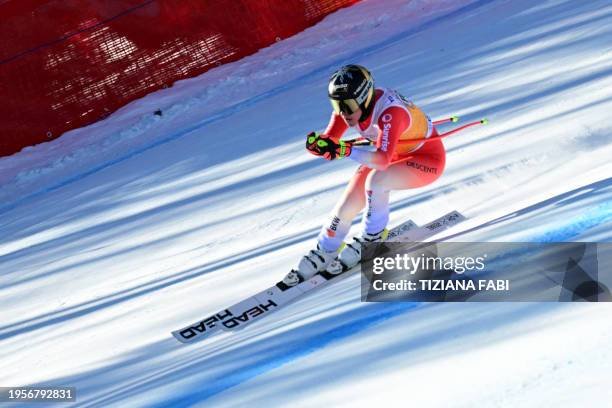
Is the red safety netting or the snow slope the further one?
the red safety netting

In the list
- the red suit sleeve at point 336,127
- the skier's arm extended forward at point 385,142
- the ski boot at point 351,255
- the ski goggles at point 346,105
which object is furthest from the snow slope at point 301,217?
the ski goggles at point 346,105

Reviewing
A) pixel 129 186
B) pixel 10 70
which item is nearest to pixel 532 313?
pixel 129 186

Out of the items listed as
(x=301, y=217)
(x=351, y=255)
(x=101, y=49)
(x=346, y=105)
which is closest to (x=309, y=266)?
→ (x=351, y=255)

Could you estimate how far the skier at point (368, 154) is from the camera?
4809 mm

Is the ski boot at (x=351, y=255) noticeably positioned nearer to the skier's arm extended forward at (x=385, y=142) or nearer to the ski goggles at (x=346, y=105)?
the skier's arm extended forward at (x=385, y=142)

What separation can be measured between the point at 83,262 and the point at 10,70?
293 centimetres

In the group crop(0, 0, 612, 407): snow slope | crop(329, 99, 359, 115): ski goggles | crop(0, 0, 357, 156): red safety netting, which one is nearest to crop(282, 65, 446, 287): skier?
crop(329, 99, 359, 115): ski goggles

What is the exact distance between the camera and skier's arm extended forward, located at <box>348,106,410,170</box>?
4797 mm

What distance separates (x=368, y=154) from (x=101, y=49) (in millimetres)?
4949

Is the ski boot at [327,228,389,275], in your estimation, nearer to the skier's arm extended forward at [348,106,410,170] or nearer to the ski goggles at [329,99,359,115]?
the skier's arm extended forward at [348,106,410,170]

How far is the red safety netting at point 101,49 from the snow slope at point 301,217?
20 cm

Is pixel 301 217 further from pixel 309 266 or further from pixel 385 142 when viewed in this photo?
pixel 385 142

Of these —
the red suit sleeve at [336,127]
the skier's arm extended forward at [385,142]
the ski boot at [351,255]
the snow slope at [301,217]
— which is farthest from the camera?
the red suit sleeve at [336,127]

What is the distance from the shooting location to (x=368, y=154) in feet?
15.8
